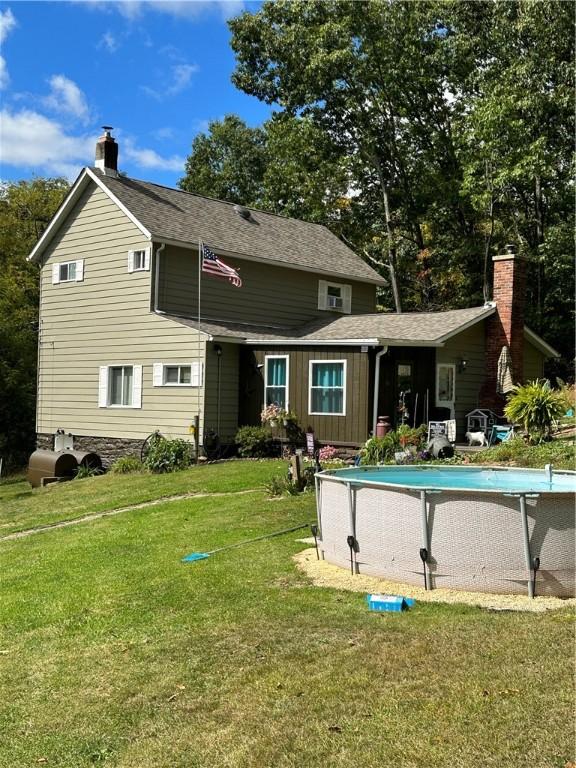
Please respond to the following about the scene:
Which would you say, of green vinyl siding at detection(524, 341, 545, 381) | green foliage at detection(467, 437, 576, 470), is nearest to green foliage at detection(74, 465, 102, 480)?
green foliage at detection(467, 437, 576, 470)

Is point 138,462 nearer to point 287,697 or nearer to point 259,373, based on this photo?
point 259,373

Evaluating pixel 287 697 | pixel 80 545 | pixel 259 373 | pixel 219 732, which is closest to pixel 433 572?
pixel 287 697

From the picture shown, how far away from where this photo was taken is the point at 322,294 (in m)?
23.4

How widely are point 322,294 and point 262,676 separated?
1936 cm

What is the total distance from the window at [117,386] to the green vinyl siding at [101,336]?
0.64 feet

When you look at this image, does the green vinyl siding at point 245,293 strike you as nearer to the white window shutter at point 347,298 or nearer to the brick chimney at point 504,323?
the white window shutter at point 347,298

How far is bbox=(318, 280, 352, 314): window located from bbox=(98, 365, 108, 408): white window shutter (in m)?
7.00

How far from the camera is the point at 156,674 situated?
4.84 metres

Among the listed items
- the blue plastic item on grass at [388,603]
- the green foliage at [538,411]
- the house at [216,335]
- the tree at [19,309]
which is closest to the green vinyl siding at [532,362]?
the house at [216,335]

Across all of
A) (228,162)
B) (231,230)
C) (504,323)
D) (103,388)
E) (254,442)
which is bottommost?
(254,442)

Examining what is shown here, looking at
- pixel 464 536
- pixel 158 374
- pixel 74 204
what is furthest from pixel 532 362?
pixel 464 536

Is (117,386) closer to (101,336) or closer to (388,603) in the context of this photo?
(101,336)

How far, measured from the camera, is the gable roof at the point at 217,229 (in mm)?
19734

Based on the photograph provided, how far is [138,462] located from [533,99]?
57.6 ft
